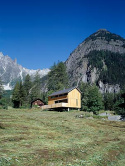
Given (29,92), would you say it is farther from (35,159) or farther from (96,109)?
(35,159)

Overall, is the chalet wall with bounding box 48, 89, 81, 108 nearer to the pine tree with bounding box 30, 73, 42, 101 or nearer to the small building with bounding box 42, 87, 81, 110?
the small building with bounding box 42, 87, 81, 110

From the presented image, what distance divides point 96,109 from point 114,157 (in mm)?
44934

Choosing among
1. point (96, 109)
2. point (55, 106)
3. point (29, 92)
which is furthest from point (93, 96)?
point (29, 92)

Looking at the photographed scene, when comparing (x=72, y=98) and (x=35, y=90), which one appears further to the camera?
(x=35, y=90)

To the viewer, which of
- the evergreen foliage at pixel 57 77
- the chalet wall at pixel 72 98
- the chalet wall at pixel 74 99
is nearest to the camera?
the chalet wall at pixel 72 98

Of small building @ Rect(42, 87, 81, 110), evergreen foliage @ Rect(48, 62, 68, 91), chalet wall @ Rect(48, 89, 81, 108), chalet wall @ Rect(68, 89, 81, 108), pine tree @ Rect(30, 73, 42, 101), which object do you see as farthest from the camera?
pine tree @ Rect(30, 73, 42, 101)

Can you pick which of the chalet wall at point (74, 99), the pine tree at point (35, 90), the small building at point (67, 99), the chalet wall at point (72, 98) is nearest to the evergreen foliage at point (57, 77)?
the pine tree at point (35, 90)

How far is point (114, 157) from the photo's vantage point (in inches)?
453

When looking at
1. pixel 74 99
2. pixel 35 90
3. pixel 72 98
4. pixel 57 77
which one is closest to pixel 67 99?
pixel 72 98

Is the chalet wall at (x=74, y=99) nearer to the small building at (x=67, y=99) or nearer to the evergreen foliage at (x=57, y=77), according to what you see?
the small building at (x=67, y=99)

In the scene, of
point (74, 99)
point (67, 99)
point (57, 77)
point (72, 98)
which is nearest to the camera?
point (67, 99)

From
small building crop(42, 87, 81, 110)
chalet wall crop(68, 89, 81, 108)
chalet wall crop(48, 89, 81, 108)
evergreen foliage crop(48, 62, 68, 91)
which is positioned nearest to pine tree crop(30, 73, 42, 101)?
evergreen foliage crop(48, 62, 68, 91)

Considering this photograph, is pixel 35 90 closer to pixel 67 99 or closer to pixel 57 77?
pixel 57 77

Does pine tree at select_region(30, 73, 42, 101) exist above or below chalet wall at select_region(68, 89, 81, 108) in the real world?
above
